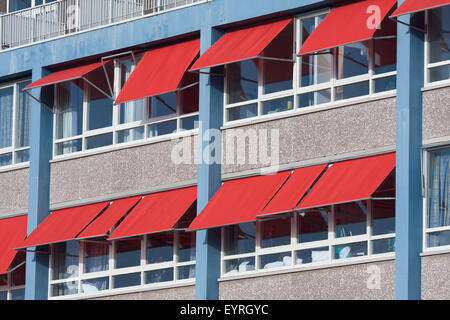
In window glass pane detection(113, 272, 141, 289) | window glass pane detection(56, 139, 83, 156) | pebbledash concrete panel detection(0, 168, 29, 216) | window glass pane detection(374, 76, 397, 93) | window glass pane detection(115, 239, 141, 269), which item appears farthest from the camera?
pebbledash concrete panel detection(0, 168, 29, 216)

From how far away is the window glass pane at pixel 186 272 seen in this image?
96.1 ft

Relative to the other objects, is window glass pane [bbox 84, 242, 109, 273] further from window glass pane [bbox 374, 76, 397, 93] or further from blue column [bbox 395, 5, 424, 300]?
blue column [bbox 395, 5, 424, 300]

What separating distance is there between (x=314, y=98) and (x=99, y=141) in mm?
5984

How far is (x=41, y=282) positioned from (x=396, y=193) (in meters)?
9.65

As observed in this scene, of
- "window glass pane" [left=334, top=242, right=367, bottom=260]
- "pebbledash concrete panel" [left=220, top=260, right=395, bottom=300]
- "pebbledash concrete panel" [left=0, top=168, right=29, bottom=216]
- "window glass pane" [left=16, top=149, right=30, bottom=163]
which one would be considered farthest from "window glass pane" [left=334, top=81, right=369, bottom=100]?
"window glass pane" [left=16, top=149, right=30, bottom=163]

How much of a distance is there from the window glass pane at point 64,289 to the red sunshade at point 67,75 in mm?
4463

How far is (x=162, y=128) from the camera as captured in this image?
101 feet

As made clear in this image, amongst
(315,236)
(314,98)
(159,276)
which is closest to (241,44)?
(314,98)

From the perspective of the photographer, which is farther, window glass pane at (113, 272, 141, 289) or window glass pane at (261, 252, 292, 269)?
window glass pane at (113, 272, 141, 289)

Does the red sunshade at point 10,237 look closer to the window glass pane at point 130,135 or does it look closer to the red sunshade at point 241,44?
the window glass pane at point 130,135

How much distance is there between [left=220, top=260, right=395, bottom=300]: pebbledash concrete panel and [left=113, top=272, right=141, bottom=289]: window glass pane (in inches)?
98.7

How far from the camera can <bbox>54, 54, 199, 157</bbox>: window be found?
3045 centimetres
